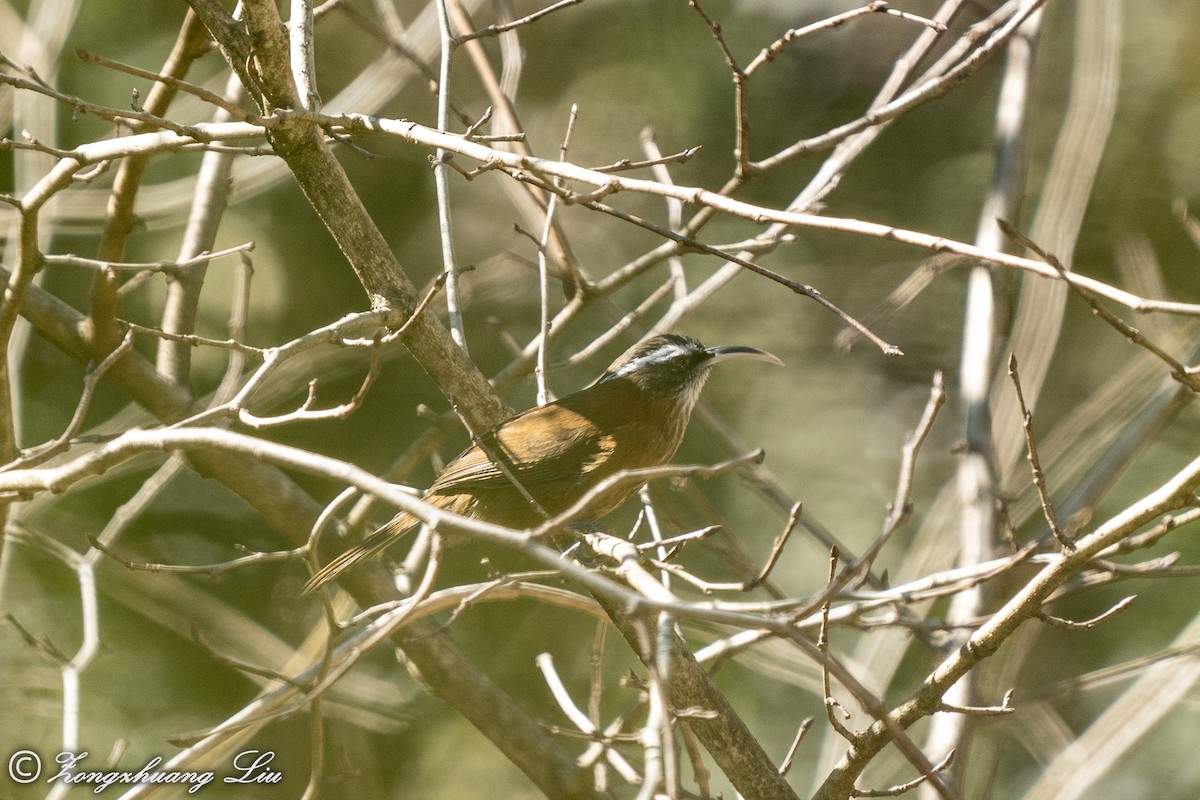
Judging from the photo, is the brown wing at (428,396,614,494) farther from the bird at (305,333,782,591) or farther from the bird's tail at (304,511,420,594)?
the bird's tail at (304,511,420,594)

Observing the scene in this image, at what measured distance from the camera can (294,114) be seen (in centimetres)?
268

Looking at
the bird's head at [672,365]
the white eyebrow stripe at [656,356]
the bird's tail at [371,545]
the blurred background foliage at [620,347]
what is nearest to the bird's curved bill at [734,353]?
the bird's head at [672,365]

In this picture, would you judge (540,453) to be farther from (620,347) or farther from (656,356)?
(620,347)

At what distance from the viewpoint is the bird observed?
4.56 meters

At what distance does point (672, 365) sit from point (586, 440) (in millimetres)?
660

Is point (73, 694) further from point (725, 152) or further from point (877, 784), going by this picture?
point (725, 152)

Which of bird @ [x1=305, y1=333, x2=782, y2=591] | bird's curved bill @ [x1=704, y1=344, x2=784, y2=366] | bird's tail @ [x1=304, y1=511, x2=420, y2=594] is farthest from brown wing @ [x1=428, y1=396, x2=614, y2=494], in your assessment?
bird's curved bill @ [x1=704, y1=344, x2=784, y2=366]

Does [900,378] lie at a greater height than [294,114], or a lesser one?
lesser

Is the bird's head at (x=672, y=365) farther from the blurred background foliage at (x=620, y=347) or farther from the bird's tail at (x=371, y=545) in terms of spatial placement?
the bird's tail at (x=371, y=545)

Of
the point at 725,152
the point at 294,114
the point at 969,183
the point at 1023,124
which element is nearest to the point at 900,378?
the point at 969,183

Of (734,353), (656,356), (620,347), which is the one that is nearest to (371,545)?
(656,356)

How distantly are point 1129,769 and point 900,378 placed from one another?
9.78 feet

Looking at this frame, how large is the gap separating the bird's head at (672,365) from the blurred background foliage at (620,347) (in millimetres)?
523

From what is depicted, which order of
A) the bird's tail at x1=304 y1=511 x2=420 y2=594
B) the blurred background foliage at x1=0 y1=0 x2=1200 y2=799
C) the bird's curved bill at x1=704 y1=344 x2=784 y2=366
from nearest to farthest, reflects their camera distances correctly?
the bird's tail at x1=304 y1=511 x2=420 y2=594, the bird's curved bill at x1=704 y1=344 x2=784 y2=366, the blurred background foliage at x1=0 y1=0 x2=1200 y2=799
